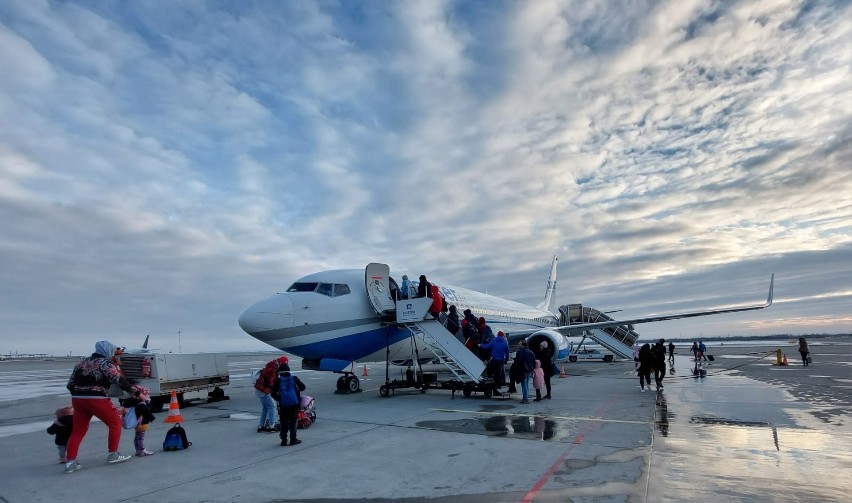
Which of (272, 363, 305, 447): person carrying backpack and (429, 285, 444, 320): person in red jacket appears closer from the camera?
(272, 363, 305, 447): person carrying backpack

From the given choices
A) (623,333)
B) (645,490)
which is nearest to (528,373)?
(645,490)

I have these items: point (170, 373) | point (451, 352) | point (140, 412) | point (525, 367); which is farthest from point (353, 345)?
point (140, 412)

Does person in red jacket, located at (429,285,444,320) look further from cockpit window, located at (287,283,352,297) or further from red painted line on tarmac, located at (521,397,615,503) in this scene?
red painted line on tarmac, located at (521,397,615,503)

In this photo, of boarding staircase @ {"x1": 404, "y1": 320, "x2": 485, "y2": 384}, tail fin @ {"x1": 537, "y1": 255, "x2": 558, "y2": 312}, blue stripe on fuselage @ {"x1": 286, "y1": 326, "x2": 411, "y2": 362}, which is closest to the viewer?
boarding staircase @ {"x1": 404, "y1": 320, "x2": 485, "y2": 384}

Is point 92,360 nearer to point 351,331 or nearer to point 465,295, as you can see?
point 351,331

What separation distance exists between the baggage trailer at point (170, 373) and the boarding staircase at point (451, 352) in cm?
618

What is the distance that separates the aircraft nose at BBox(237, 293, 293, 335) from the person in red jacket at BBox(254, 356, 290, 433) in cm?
448

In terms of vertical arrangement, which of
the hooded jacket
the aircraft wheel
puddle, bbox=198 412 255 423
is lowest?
puddle, bbox=198 412 255 423

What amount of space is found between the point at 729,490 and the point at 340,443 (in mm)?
5659

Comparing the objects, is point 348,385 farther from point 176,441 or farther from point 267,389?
point 176,441

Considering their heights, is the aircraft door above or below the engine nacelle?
above

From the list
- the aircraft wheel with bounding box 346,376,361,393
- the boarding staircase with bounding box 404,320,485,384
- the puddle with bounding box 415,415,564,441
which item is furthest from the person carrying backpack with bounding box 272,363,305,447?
the aircraft wheel with bounding box 346,376,361,393

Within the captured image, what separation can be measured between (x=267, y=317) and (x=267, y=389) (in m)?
5.01

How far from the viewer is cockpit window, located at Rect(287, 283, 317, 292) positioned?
15.5 meters
